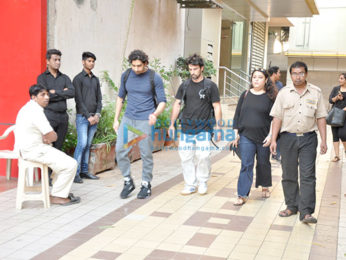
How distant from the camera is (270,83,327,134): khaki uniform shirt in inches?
200

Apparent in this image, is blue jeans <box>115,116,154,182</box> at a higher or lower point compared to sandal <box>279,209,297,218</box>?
higher

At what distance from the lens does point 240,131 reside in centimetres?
597

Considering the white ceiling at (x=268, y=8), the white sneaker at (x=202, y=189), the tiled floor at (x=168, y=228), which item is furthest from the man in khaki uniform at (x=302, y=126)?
the white ceiling at (x=268, y=8)

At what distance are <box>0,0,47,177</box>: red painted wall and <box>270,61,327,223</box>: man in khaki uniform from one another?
11.9 ft

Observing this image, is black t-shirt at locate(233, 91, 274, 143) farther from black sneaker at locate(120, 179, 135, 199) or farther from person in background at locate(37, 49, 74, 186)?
person in background at locate(37, 49, 74, 186)

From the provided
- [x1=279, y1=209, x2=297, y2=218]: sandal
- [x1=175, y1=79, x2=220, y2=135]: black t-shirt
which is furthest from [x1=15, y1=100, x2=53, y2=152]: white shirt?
[x1=279, y1=209, x2=297, y2=218]: sandal

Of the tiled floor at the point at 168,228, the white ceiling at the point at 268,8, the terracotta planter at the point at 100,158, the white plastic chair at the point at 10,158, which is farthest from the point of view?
the white ceiling at the point at 268,8

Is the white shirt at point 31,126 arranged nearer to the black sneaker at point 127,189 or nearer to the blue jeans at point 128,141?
the blue jeans at point 128,141

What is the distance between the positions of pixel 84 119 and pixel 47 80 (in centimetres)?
88

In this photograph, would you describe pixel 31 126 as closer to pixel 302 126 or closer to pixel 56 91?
pixel 56 91

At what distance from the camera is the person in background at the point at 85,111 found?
275 inches

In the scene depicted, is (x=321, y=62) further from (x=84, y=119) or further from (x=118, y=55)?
(x=84, y=119)

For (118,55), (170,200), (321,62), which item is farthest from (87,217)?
(321,62)

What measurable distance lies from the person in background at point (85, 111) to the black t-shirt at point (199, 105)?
1.63m
